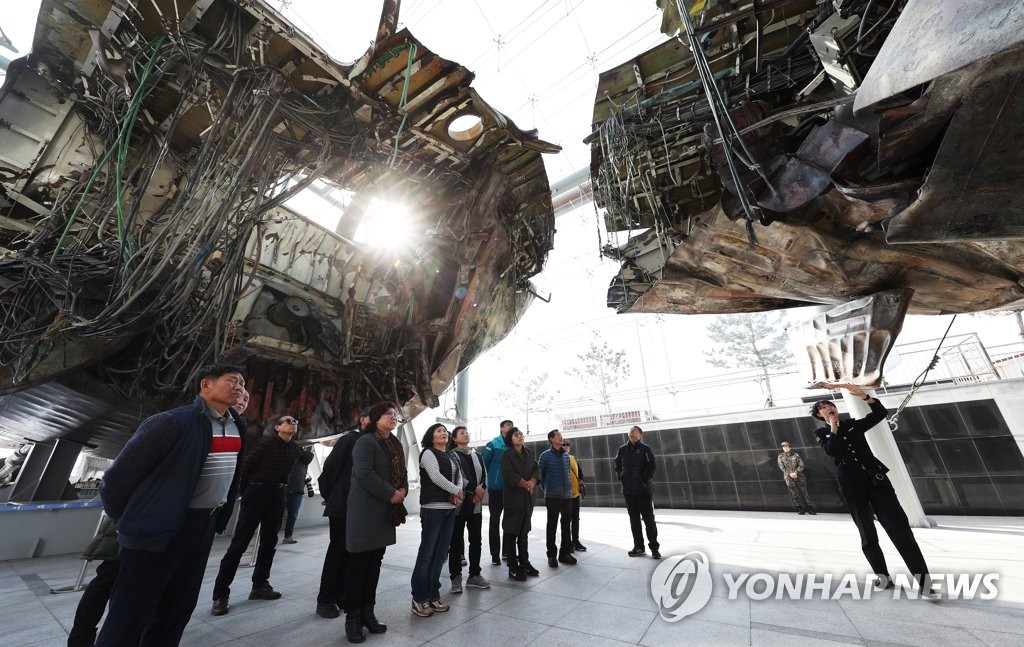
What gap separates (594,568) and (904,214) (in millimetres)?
4200

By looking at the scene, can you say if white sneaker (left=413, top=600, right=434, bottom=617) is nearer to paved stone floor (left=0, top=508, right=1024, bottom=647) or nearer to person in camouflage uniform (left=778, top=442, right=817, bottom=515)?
paved stone floor (left=0, top=508, right=1024, bottom=647)

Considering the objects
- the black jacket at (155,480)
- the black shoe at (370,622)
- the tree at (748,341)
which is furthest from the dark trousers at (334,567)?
the tree at (748,341)

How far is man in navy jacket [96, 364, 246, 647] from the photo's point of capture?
1.66 meters

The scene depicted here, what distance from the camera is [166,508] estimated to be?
172cm

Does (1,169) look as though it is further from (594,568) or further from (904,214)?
(904,214)

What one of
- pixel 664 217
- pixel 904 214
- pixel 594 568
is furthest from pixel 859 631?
pixel 664 217

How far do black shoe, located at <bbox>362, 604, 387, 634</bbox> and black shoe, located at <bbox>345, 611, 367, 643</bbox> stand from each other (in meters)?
0.07

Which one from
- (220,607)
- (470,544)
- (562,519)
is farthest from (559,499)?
(220,607)

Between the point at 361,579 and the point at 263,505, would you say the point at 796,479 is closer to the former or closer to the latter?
the point at 361,579

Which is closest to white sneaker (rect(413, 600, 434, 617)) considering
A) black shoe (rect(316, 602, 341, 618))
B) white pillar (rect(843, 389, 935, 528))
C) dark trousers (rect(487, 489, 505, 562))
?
black shoe (rect(316, 602, 341, 618))

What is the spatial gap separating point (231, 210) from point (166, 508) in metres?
3.20

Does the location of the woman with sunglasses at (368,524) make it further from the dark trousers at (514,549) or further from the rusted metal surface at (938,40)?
the rusted metal surface at (938,40)

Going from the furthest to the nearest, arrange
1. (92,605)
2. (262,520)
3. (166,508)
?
(262,520) → (92,605) → (166,508)

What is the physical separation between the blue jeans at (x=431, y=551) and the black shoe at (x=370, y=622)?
35 centimetres
